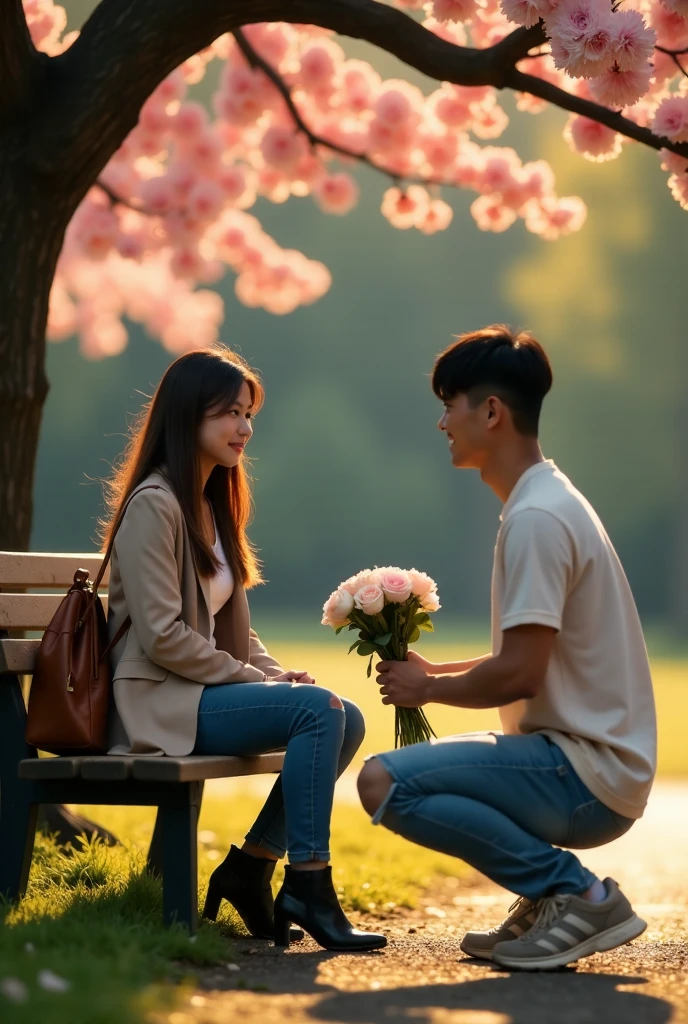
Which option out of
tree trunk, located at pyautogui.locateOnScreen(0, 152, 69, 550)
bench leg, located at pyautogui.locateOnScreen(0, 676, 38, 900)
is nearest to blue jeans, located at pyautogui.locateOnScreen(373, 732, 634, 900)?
bench leg, located at pyautogui.locateOnScreen(0, 676, 38, 900)

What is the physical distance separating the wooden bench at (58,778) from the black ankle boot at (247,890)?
224 millimetres

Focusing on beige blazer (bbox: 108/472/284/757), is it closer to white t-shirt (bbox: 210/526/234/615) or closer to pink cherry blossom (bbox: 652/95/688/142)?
white t-shirt (bbox: 210/526/234/615)

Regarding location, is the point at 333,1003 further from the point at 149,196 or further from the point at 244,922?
the point at 149,196

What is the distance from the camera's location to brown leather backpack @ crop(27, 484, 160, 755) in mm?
3363

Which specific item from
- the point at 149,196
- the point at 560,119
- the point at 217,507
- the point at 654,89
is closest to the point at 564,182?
the point at 560,119

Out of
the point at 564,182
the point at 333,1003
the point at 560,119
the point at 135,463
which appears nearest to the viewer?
the point at 333,1003

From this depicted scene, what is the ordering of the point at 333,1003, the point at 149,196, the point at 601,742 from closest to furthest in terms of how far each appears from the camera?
the point at 333,1003 → the point at 601,742 → the point at 149,196

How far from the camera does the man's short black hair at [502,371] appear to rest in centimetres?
329

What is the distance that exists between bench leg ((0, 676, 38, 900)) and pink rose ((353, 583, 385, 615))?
91cm

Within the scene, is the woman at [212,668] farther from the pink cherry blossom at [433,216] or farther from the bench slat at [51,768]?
the pink cherry blossom at [433,216]

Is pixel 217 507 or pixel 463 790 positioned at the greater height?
pixel 217 507

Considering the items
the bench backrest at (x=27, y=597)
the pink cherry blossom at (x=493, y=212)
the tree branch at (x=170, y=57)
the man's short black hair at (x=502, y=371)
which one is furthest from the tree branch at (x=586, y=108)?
the pink cherry blossom at (x=493, y=212)

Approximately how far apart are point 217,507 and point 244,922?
113cm

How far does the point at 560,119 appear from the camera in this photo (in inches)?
1339
